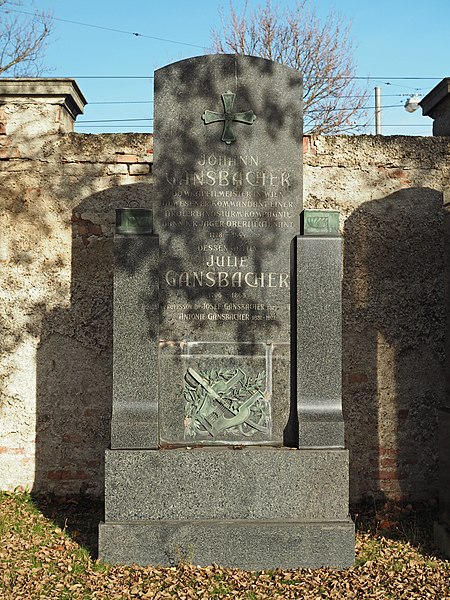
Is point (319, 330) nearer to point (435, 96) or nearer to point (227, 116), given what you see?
point (227, 116)

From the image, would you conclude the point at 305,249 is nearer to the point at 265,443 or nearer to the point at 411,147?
the point at 265,443

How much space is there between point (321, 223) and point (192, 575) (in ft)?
7.51

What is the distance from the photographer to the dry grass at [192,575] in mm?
3885

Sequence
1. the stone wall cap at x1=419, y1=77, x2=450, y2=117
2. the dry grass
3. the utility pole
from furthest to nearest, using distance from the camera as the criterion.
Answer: the utility pole, the stone wall cap at x1=419, y1=77, x2=450, y2=117, the dry grass

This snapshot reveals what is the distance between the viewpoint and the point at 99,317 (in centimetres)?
567

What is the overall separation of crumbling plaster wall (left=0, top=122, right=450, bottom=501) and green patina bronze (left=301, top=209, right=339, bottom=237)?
4.11 ft

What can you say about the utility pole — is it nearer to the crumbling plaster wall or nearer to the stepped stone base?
the crumbling plaster wall

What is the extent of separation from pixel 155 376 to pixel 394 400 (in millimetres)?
2245

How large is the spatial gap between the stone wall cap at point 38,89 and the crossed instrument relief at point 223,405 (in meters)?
2.64

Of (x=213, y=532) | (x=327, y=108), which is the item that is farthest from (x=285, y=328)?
(x=327, y=108)

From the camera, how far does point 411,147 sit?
580cm

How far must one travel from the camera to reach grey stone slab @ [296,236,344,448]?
14.5ft

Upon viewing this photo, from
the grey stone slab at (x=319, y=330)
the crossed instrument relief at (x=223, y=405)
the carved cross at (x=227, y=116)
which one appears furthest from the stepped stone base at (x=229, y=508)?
the carved cross at (x=227, y=116)

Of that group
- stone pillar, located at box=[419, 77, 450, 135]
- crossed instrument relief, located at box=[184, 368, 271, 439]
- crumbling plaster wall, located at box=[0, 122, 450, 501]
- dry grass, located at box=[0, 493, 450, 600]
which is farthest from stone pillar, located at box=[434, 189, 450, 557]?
stone pillar, located at box=[419, 77, 450, 135]
